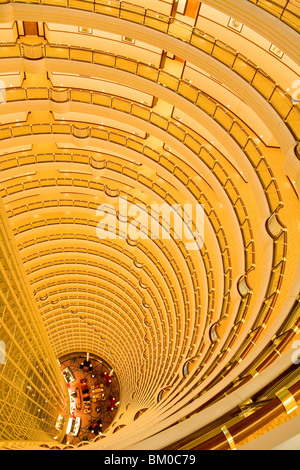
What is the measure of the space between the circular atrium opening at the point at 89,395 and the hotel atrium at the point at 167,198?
5586 millimetres

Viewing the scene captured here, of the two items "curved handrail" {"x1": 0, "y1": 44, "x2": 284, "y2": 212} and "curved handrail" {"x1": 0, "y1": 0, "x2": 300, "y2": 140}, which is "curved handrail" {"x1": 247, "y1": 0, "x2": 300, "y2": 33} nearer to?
"curved handrail" {"x1": 0, "y1": 0, "x2": 300, "y2": 140}

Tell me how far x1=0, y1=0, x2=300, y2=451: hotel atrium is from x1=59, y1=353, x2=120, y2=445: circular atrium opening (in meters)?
5.59

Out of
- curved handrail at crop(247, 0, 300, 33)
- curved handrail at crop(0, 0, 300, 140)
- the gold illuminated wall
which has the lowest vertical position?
the gold illuminated wall

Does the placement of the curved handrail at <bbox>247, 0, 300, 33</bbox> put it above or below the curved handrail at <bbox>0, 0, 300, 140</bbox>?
below

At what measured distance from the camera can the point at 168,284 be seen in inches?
1120

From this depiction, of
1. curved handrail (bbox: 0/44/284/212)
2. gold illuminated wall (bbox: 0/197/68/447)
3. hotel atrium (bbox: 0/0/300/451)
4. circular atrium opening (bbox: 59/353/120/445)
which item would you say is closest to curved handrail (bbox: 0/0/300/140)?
hotel atrium (bbox: 0/0/300/451)

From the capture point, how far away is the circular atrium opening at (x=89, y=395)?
121ft

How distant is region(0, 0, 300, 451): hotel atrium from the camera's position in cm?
950

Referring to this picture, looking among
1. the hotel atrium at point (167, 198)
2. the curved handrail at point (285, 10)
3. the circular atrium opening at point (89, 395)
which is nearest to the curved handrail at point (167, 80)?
the hotel atrium at point (167, 198)

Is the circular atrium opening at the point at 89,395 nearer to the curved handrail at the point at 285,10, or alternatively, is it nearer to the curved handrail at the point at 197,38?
the curved handrail at the point at 197,38

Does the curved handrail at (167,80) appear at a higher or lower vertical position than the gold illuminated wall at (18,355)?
higher

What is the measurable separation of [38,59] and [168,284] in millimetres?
17730

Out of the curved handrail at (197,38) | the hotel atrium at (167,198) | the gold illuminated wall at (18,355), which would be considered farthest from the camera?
the curved handrail at (197,38)
